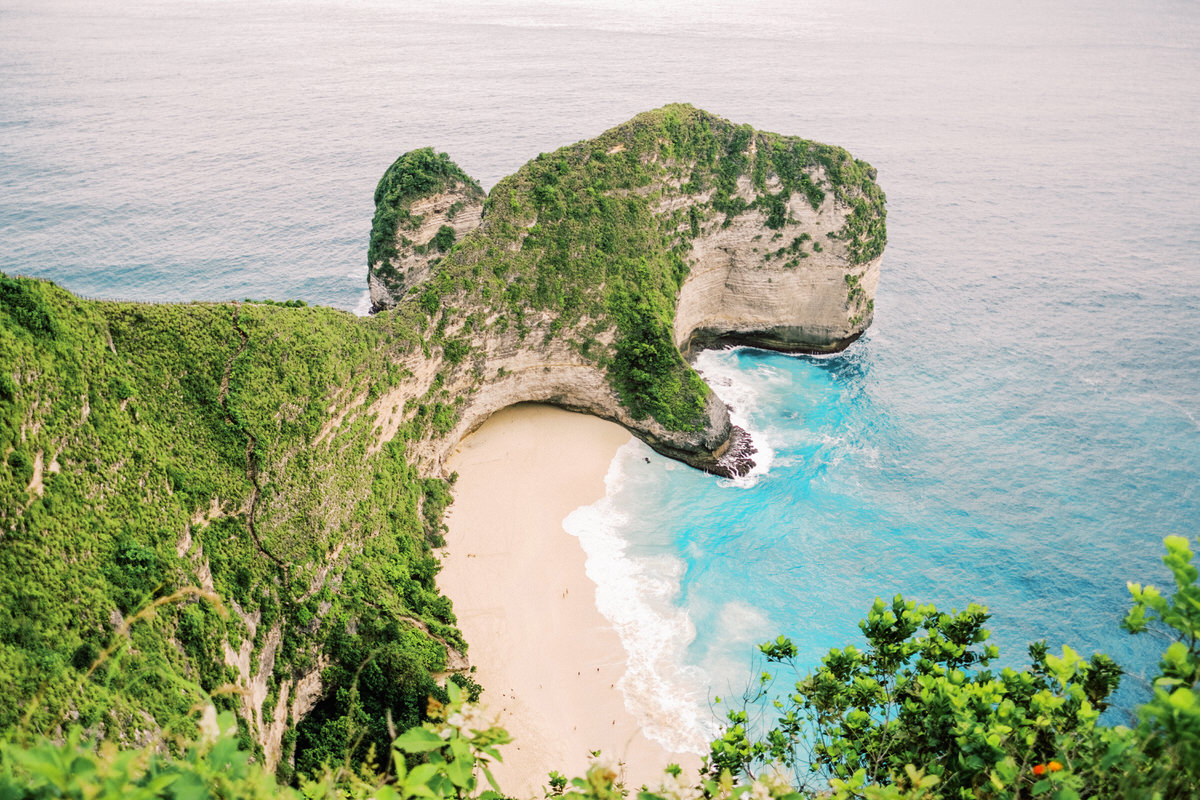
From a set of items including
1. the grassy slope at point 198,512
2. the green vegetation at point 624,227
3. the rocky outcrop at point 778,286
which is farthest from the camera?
the rocky outcrop at point 778,286

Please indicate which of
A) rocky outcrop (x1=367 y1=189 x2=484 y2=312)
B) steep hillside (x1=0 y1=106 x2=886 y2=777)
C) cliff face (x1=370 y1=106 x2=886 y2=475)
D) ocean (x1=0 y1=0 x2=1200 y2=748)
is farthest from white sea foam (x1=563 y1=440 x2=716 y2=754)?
rocky outcrop (x1=367 y1=189 x2=484 y2=312)

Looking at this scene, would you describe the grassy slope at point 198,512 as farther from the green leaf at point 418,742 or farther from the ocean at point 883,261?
the green leaf at point 418,742

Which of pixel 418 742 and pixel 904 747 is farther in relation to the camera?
pixel 904 747

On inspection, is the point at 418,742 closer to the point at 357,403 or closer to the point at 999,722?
the point at 999,722

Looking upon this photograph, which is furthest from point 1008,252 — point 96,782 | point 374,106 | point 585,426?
point 374,106

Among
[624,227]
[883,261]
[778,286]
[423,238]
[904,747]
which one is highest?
[624,227]

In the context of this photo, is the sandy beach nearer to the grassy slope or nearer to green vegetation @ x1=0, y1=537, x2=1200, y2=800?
the grassy slope

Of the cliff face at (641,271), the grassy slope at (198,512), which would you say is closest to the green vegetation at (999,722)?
the grassy slope at (198,512)

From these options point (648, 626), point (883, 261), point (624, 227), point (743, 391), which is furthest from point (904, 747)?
point (883, 261)
